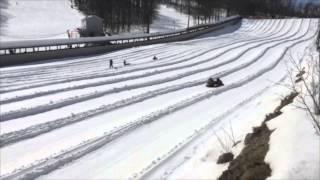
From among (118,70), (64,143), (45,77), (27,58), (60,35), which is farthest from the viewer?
(60,35)

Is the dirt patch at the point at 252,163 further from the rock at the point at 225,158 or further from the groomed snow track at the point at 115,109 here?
the groomed snow track at the point at 115,109

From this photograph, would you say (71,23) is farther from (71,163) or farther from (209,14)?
A: (71,163)

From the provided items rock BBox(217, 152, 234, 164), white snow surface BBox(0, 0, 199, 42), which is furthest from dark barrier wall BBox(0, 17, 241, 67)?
rock BBox(217, 152, 234, 164)

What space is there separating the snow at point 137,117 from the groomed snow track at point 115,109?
42 millimetres

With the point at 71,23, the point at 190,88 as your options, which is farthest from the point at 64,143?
the point at 71,23

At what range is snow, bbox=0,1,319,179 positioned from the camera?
497 inches

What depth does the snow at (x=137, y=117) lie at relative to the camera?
41.4 feet

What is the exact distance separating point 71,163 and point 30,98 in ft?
35.4

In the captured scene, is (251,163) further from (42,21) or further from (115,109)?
(42,21)

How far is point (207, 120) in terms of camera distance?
63.9 ft

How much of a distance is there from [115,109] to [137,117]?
2046 millimetres

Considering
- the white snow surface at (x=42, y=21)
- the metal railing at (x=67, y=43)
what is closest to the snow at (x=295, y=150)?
the metal railing at (x=67, y=43)

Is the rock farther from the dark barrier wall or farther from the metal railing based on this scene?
the metal railing

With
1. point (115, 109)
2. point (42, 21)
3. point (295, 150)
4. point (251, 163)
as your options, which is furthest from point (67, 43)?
point (295, 150)
